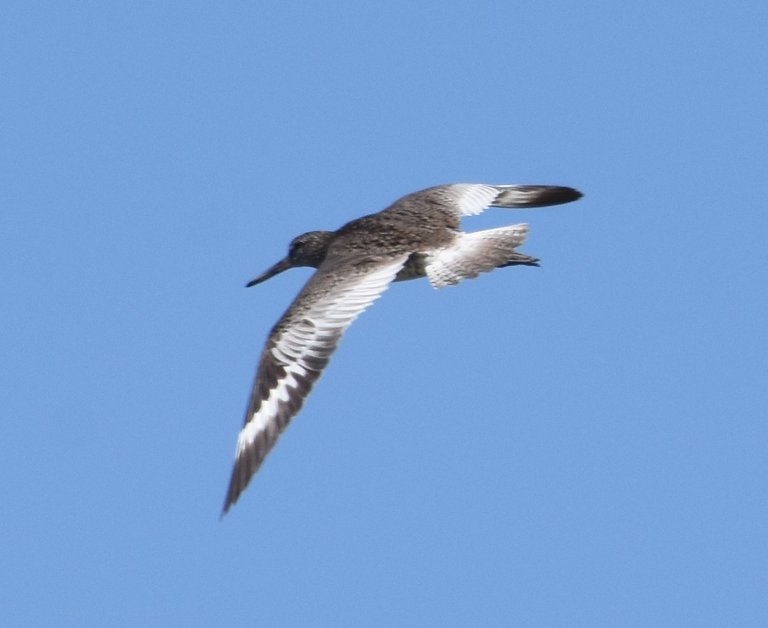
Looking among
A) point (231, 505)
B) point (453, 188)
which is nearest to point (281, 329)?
point (231, 505)

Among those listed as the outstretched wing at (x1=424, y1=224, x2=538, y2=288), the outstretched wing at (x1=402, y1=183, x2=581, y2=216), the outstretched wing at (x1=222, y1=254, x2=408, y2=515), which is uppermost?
the outstretched wing at (x1=402, y1=183, x2=581, y2=216)

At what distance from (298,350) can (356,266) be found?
141 centimetres

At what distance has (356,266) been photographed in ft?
49.9

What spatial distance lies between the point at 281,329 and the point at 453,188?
13.2 feet

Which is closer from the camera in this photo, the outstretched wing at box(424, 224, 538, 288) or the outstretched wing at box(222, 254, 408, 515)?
the outstretched wing at box(222, 254, 408, 515)

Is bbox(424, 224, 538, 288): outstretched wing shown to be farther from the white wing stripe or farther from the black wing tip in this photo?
the black wing tip

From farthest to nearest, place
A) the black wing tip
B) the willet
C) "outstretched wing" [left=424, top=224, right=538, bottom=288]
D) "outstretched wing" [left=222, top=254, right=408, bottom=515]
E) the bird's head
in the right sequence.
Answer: the black wing tip < the bird's head < "outstretched wing" [left=424, top=224, right=538, bottom=288] < the willet < "outstretched wing" [left=222, top=254, right=408, bottom=515]

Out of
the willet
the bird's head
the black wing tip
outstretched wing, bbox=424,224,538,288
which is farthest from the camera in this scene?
the black wing tip

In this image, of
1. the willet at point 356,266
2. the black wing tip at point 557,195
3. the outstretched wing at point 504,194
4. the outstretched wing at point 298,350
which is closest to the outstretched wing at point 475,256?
the willet at point 356,266

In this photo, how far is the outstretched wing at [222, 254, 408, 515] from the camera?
13.6 m

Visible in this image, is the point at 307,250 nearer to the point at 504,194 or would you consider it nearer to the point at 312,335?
the point at 504,194

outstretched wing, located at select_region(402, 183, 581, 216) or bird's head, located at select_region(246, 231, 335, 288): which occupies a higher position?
outstretched wing, located at select_region(402, 183, 581, 216)

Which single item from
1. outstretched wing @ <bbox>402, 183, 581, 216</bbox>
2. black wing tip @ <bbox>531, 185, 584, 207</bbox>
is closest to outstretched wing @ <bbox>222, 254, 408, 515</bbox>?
outstretched wing @ <bbox>402, 183, 581, 216</bbox>

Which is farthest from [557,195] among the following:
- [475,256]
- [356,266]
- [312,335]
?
[312,335]
